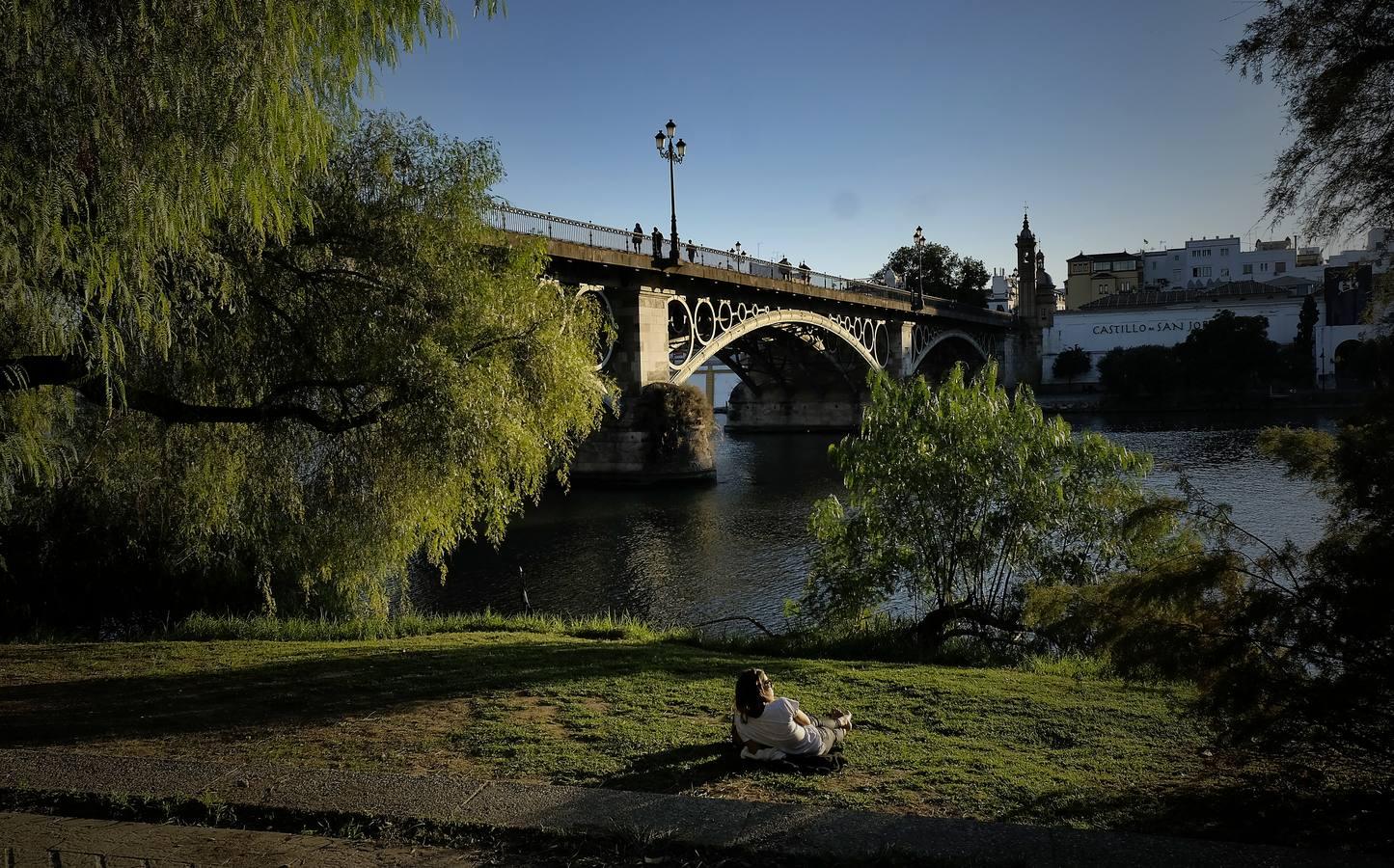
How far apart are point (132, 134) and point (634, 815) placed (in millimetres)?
4696

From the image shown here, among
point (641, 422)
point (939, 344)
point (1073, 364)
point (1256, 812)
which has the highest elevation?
point (939, 344)

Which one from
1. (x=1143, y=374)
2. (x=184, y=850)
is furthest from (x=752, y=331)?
(x=1143, y=374)

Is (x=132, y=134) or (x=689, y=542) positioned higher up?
(x=132, y=134)

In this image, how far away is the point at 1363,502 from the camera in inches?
192

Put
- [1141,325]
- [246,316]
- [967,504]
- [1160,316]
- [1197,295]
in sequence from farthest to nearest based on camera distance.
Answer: [1197,295], [1141,325], [1160,316], [967,504], [246,316]

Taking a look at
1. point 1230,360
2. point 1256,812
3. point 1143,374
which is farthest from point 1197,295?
point 1256,812

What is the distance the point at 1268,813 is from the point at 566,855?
3528mm

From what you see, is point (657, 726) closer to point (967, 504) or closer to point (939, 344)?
point (967, 504)

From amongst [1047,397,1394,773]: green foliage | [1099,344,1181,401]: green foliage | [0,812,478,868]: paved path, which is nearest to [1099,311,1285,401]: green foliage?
[1099,344,1181,401]: green foliage

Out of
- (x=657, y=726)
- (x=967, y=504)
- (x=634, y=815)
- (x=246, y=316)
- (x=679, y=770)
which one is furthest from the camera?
(x=967, y=504)

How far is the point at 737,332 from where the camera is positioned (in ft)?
122

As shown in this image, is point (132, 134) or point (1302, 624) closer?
point (1302, 624)

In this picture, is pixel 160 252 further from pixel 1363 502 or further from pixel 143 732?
pixel 1363 502

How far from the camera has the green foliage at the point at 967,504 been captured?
1224cm
